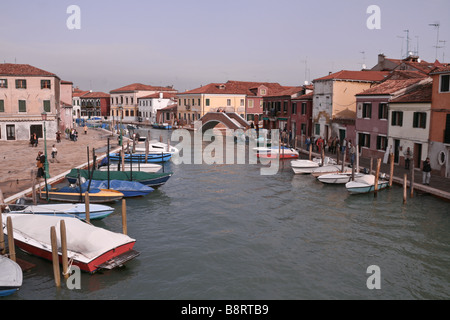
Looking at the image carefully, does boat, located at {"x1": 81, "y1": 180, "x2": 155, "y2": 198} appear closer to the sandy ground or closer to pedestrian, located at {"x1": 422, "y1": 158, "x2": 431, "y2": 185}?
the sandy ground

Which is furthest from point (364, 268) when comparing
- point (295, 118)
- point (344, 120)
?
point (295, 118)

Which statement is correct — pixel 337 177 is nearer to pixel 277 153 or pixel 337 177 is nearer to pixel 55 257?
pixel 277 153

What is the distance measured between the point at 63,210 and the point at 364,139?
24122mm

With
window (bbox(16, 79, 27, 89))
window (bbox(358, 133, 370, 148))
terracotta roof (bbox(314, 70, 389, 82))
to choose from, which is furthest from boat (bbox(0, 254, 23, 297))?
window (bbox(16, 79, 27, 89))

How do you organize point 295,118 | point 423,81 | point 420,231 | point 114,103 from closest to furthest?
point 420,231 < point 423,81 < point 295,118 < point 114,103

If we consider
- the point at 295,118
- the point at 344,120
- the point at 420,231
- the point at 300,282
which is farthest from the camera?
the point at 295,118

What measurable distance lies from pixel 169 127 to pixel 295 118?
2949cm

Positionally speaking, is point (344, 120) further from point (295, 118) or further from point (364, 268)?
point (364, 268)

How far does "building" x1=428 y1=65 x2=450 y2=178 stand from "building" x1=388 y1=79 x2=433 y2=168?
0.50m

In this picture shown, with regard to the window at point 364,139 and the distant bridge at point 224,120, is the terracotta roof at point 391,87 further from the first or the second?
the distant bridge at point 224,120

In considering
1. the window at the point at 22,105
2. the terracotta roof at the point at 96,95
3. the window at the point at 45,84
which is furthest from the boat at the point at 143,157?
the terracotta roof at the point at 96,95

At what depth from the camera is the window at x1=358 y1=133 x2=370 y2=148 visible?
3211 centimetres

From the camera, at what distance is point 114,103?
99312 millimetres

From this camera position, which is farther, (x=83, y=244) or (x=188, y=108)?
(x=188, y=108)
